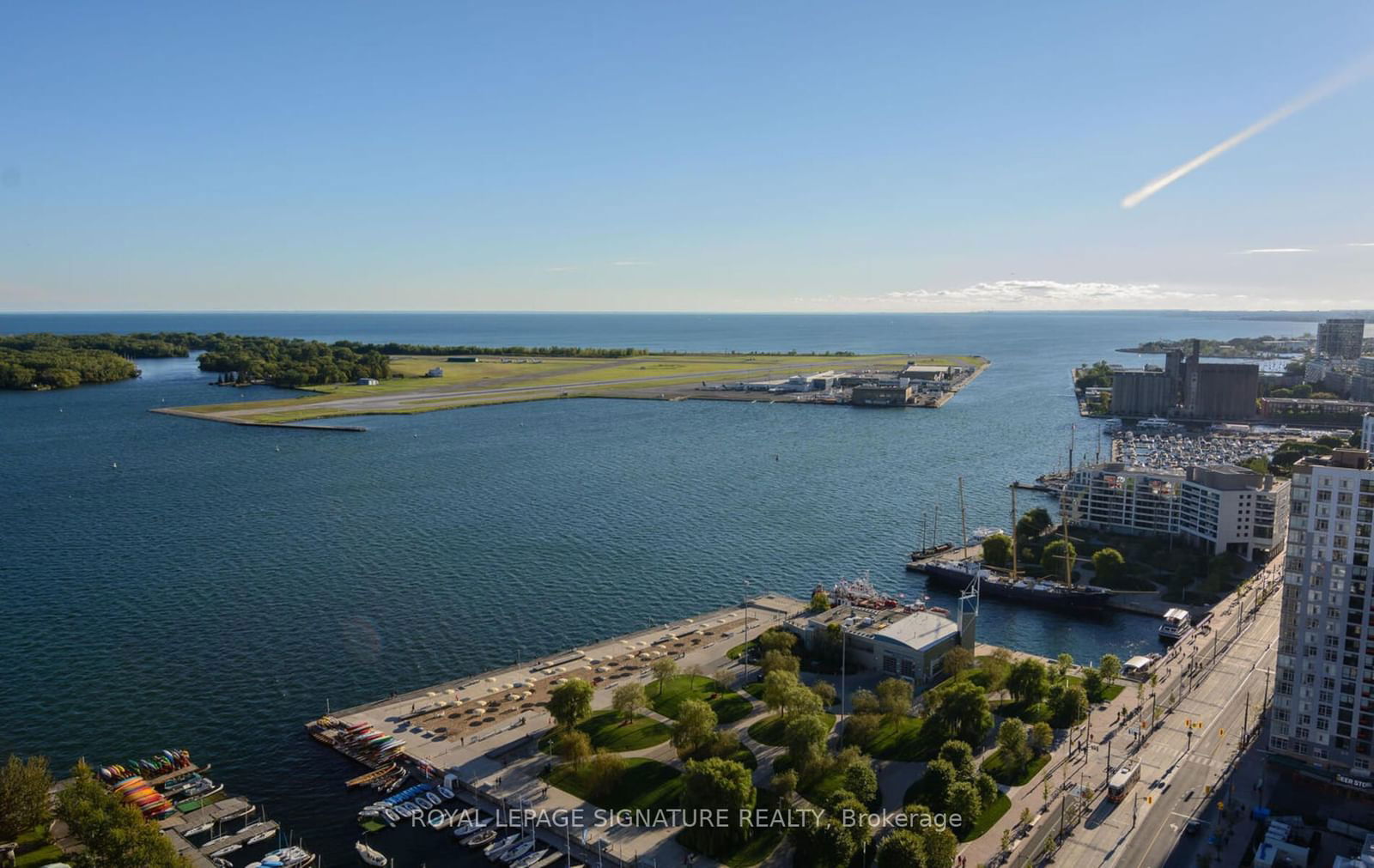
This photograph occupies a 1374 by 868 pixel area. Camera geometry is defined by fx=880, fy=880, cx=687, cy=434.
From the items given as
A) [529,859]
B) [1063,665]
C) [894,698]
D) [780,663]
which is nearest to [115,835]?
[529,859]

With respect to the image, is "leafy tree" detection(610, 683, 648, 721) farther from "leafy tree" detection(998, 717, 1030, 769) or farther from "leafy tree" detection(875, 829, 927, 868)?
"leafy tree" detection(998, 717, 1030, 769)

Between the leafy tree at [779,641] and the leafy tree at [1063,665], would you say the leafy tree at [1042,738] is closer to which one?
the leafy tree at [1063,665]

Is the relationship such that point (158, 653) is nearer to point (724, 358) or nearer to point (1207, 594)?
point (1207, 594)

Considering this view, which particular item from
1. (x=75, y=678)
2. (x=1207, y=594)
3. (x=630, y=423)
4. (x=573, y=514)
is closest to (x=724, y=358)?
(x=630, y=423)

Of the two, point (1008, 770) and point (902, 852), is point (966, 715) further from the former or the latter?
point (902, 852)

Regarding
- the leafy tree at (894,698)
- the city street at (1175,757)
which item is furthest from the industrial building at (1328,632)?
the leafy tree at (894,698)
